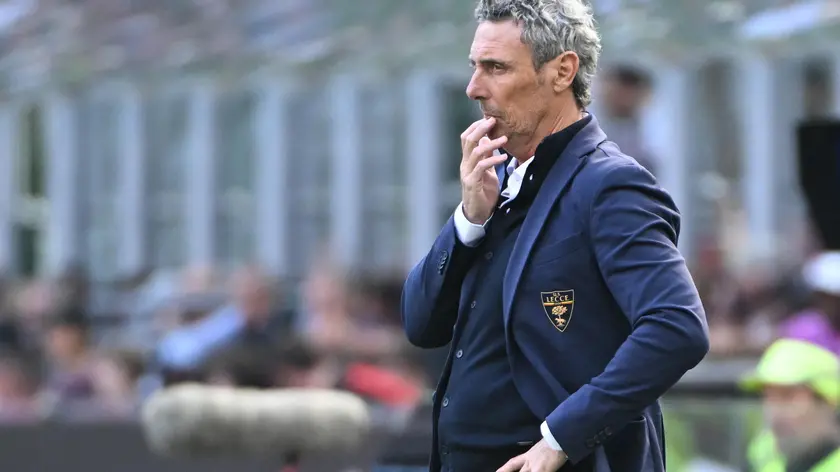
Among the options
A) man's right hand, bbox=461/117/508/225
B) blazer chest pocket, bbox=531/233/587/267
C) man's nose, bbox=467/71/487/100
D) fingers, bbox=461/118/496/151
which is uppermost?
man's nose, bbox=467/71/487/100

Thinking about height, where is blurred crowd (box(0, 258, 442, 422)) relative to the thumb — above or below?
below

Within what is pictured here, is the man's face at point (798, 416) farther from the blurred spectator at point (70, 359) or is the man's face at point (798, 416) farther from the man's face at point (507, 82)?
the blurred spectator at point (70, 359)

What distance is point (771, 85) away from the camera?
A: 1934 cm

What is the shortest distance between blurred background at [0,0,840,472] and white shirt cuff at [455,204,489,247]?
3.00 metres

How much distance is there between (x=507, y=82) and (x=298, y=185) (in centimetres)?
1910

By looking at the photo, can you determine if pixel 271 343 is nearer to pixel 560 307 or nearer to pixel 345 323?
pixel 345 323

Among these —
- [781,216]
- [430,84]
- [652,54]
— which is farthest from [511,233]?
[430,84]

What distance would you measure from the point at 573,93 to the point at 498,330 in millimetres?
524

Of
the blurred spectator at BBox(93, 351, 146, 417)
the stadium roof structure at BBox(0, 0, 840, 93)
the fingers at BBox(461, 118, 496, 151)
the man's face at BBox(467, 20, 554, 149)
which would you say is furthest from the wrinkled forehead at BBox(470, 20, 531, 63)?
the stadium roof structure at BBox(0, 0, 840, 93)

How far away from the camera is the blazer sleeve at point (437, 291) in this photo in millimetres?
3984

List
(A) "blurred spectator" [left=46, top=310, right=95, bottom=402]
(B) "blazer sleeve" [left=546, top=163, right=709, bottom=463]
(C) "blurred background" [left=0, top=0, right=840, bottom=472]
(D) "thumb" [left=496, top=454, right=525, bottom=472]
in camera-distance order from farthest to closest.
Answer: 1. (A) "blurred spectator" [left=46, top=310, right=95, bottom=402]
2. (C) "blurred background" [left=0, top=0, right=840, bottom=472]
3. (D) "thumb" [left=496, top=454, right=525, bottom=472]
4. (B) "blazer sleeve" [left=546, top=163, right=709, bottom=463]

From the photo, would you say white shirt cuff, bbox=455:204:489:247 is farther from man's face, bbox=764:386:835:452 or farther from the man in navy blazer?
man's face, bbox=764:386:835:452

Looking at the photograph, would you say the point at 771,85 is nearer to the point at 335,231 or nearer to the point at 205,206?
the point at 335,231

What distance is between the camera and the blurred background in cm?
980
